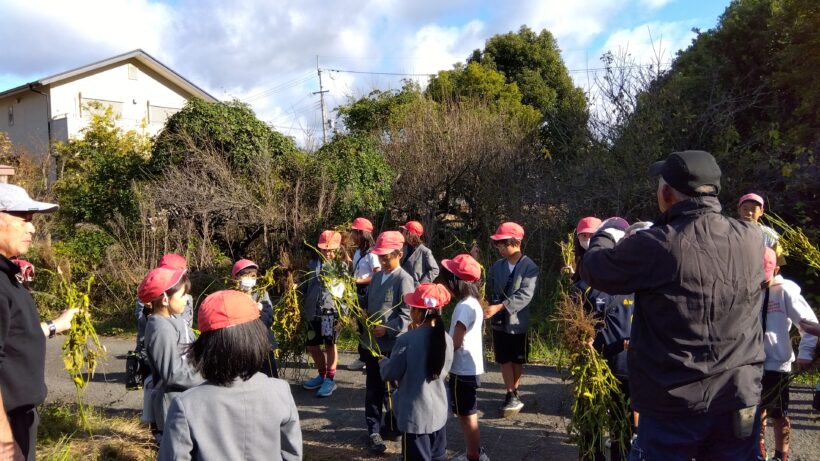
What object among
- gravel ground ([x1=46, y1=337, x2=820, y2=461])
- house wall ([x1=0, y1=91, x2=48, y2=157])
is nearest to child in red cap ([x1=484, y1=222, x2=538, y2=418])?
gravel ground ([x1=46, y1=337, x2=820, y2=461])

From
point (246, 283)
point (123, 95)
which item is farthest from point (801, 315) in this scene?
point (123, 95)

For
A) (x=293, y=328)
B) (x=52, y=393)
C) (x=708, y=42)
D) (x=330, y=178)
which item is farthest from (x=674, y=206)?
(x=708, y=42)

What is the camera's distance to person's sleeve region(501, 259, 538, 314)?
5.70 metres

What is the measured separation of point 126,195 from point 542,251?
8428mm

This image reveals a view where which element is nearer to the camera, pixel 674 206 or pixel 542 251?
pixel 674 206

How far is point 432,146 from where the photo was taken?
12.4 metres

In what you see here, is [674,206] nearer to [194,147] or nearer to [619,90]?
[619,90]

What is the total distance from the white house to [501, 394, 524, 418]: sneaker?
950 inches

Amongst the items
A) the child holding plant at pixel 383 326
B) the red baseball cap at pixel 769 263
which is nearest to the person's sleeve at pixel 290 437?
the child holding plant at pixel 383 326

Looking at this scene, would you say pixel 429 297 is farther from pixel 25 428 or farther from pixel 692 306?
pixel 25 428

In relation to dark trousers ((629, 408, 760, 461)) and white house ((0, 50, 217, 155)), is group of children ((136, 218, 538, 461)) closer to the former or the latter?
dark trousers ((629, 408, 760, 461))

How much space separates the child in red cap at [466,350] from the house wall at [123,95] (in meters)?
24.8

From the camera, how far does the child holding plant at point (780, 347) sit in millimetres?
4210

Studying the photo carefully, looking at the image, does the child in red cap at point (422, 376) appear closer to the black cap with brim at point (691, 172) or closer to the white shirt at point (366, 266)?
the black cap with brim at point (691, 172)
